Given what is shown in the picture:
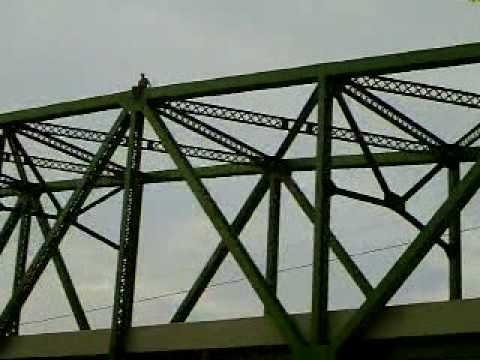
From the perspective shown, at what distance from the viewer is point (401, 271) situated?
19.8 metres

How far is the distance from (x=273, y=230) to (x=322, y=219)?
954 cm

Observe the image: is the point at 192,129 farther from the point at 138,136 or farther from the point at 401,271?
the point at 401,271

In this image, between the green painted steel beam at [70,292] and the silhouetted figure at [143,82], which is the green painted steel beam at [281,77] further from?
the green painted steel beam at [70,292]

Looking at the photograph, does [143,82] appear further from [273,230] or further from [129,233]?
[273,230]

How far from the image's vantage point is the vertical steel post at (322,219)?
2078cm

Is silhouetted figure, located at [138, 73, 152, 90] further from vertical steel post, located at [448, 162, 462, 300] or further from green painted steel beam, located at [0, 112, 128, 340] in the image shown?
vertical steel post, located at [448, 162, 462, 300]

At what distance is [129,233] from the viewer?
2612cm

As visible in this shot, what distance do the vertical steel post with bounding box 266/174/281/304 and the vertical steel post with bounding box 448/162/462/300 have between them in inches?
208

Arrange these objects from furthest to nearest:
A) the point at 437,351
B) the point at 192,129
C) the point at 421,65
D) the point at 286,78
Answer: the point at 192,129 < the point at 286,78 < the point at 421,65 < the point at 437,351

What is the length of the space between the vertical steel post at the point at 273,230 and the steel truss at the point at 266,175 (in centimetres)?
3

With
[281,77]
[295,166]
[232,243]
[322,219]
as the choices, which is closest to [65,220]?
[232,243]

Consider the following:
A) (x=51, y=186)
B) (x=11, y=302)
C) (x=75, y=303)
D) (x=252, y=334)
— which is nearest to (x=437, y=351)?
(x=252, y=334)

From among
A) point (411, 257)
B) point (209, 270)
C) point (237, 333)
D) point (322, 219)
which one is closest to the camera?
point (411, 257)

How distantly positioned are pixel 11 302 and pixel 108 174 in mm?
7750
